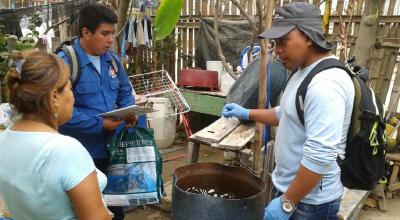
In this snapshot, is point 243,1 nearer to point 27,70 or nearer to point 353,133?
point 353,133

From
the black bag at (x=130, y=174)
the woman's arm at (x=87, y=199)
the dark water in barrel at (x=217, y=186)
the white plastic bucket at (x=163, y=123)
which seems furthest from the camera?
the white plastic bucket at (x=163, y=123)

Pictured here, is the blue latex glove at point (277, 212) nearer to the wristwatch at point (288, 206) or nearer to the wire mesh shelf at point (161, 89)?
the wristwatch at point (288, 206)

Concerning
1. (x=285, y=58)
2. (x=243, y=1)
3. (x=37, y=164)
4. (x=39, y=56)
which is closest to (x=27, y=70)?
(x=39, y=56)

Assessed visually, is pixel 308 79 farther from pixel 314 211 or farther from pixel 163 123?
pixel 163 123

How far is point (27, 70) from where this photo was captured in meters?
1.31

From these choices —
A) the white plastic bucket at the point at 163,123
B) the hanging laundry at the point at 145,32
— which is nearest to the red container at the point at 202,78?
the white plastic bucket at the point at 163,123

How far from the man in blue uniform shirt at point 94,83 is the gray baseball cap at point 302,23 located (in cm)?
127

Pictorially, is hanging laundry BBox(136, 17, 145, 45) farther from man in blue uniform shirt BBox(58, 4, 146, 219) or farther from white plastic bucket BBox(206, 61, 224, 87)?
man in blue uniform shirt BBox(58, 4, 146, 219)

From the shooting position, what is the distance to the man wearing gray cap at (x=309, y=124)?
1541mm

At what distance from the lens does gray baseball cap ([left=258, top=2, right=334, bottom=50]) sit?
1646 millimetres

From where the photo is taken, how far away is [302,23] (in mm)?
1664

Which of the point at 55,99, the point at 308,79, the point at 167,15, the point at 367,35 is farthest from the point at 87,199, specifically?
the point at 367,35

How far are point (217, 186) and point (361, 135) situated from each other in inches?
41.9

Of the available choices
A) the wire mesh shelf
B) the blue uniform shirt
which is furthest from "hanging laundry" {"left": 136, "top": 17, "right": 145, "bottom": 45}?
the blue uniform shirt
